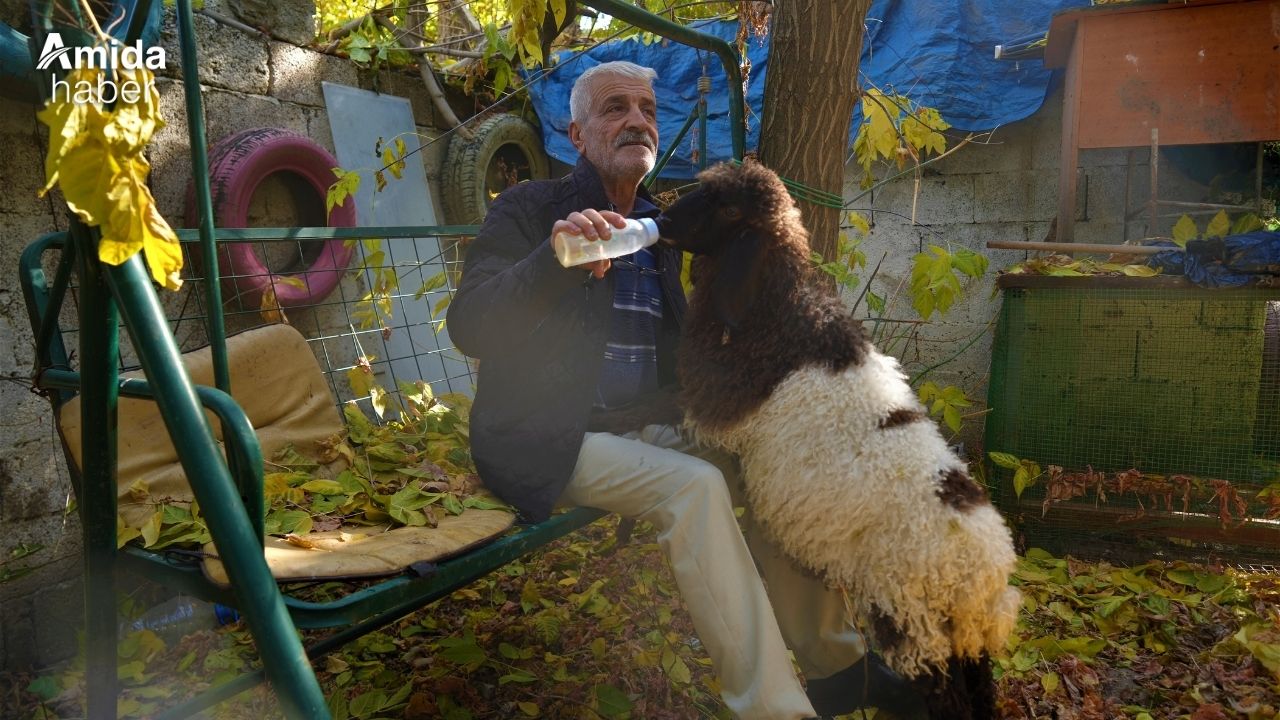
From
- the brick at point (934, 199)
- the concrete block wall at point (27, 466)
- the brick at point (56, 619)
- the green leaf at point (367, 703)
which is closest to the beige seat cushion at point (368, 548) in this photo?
the green leaf at point (367, 703)

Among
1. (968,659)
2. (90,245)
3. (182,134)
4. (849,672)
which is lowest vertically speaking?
(849,672)

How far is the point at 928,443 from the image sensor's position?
6.59ft

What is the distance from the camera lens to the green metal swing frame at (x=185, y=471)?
136cm

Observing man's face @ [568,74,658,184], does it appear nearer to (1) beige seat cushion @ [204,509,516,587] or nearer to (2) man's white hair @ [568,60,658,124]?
(2) man's white hair @ [568,60,658,124]

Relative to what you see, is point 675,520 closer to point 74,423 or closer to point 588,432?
point 588,432

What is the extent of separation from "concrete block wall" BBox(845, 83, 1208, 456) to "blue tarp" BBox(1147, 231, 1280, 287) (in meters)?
1.36

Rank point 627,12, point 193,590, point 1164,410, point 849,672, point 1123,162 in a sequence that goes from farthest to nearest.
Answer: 1. point 1123,162
2. point 1164,410
3. point 627,12
4. point 849,672
5. point 193,590

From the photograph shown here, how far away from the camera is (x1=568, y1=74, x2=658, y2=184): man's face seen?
8.46ft

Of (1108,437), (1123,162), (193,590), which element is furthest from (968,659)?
(1123,162)

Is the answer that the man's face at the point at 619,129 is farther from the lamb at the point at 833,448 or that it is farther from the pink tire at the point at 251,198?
the pink tire at the point at 251,198

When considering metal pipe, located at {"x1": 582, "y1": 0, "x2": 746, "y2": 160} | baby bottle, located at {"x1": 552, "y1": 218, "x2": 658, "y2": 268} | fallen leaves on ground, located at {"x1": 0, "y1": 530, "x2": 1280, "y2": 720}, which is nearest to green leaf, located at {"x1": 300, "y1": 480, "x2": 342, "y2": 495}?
fallen leaves on ground, located at {"x1": 0, "y1": 530, "x2": 1280, "y2": 720}

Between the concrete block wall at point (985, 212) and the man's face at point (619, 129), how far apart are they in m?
2.80

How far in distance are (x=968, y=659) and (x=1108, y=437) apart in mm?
2465

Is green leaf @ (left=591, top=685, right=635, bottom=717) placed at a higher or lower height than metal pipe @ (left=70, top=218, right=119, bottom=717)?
lower
